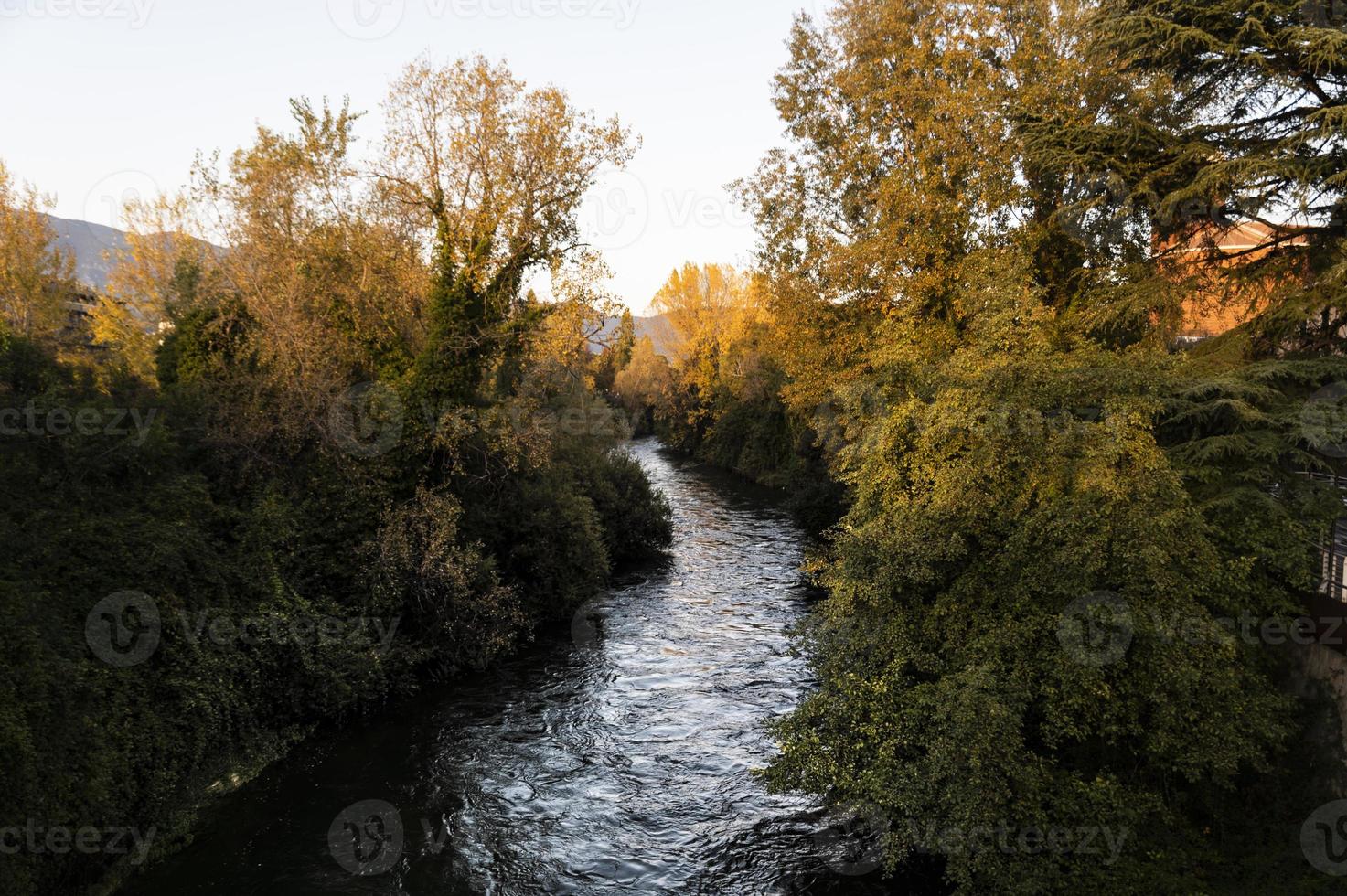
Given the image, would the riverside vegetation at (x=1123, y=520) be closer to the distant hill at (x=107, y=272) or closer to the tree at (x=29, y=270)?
the distant hill at (x=107, y=272)

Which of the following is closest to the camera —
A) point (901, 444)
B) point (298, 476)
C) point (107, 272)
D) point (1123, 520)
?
point (1123, 520)

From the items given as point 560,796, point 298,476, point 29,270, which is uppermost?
point 29,270

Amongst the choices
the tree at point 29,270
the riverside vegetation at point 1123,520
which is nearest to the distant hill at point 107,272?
the tree at point 29,270

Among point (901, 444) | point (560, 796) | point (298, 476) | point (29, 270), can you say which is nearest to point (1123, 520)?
point (901, 444)

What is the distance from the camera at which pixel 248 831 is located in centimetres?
1227

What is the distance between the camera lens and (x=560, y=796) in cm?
1346

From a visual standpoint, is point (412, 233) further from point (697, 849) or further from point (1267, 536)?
point (1267, 536)

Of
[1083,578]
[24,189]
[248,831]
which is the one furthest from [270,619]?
[24,189]

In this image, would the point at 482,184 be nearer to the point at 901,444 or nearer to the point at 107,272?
the point at 901,444

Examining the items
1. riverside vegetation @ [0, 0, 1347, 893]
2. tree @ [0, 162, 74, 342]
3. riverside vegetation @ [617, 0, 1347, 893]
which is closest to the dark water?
riverside vegetation @ [0, 0, 1347, 893]

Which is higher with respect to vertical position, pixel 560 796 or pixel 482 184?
pixel 482 184

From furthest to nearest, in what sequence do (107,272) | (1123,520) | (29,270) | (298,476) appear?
(107,272) < (29,270) < (298,476) < (1123,520)

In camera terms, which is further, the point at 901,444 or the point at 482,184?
the point at 482,184

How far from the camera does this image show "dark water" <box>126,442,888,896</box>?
11297 mm
